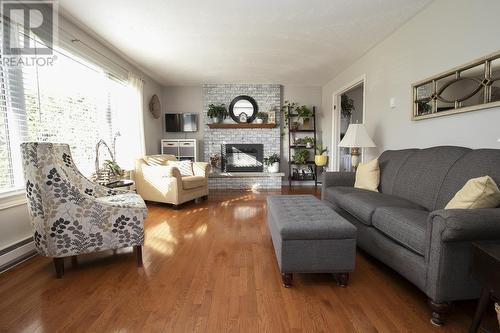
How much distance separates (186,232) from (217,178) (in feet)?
8.54

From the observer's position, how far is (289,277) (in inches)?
62.5

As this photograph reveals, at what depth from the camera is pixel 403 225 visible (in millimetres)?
1461

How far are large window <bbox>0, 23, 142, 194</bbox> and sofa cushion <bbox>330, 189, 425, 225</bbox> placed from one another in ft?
10.1

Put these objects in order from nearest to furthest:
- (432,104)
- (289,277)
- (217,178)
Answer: (289,277) < (432,104) < (217,178)

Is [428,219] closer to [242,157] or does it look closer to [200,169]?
[200,169]

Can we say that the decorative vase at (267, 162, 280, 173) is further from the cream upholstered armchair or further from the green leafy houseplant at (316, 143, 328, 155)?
the cream upholstered armchair

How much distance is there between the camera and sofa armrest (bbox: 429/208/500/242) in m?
1.11

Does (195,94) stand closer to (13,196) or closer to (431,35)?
(13,196)

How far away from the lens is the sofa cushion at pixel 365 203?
6.07ft

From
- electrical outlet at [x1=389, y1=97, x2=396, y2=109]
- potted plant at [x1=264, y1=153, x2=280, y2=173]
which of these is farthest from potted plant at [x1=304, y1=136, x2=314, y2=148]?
electrical outlet at [x1=389, y1=97, x2=396, y2=109]

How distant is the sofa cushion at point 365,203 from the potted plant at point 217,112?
3541 millimetres

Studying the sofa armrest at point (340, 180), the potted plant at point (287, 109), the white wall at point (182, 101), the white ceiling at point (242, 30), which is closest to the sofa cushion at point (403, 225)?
the sofa armrest at point (340, 180)

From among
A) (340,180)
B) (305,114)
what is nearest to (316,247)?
(340,180)

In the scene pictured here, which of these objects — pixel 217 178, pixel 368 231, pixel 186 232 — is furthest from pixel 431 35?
pixel 217 178
